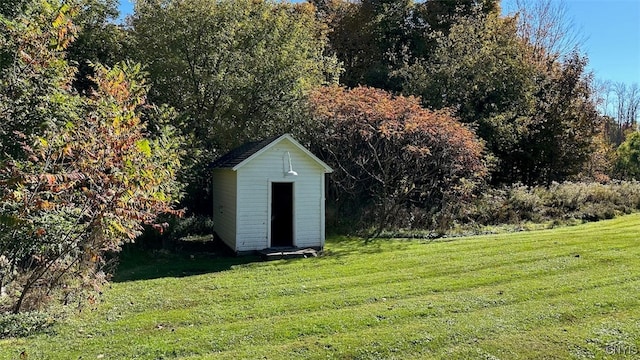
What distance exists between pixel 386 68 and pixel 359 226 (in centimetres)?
978

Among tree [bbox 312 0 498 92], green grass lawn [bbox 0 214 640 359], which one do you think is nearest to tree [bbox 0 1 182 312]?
green grass lawn [bbox 0 214 640 359]

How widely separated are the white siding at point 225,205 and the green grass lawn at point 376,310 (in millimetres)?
1577

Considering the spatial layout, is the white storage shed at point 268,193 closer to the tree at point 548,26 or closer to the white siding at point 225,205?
the white siding at point 225,205

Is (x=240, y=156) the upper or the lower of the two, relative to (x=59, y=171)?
upper

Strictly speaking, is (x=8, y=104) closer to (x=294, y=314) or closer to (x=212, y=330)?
(x=212, y=330)

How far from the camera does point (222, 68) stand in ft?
47.8

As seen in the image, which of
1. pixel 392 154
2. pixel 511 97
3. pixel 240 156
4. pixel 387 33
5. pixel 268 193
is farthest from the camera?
pixel 387 33

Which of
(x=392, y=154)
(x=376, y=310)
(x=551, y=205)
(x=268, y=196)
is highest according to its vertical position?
(x=392, y=154)

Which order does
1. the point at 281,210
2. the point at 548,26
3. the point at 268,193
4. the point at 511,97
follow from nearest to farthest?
the point at 268,193, the point at 281,210, the point at 511,97, the point at 548,26

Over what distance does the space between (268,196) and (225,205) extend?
5.45 ft

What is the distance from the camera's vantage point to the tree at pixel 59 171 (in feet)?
16.9

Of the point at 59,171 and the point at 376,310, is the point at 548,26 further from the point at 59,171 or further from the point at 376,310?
the point at 59,171

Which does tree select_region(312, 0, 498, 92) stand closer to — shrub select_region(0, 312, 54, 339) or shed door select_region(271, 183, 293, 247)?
shed door select_region(271, 183, 293, 247)

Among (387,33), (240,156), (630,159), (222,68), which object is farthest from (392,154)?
(630,159)
